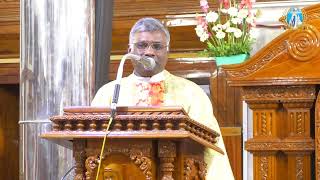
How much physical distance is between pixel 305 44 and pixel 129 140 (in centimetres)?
236

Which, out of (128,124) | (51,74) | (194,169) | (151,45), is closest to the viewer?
(128,124)

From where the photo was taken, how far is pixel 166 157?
7.23 ft

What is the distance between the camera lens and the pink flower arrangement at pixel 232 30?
4.45 m

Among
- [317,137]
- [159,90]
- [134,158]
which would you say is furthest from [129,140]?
[317,137]

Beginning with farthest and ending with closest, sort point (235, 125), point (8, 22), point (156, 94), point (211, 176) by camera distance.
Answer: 1. point (8, 22)
2. point (235, 125)
3. point (156, 94)
4. point (211, 176)

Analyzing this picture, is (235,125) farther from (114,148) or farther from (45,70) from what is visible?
(114,148)

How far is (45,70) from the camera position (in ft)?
9.13

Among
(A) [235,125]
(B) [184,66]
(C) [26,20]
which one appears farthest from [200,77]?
(C) [26,20]

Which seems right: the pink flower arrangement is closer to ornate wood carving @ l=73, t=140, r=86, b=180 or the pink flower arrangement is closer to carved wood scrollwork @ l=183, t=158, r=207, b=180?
carved wood scrollwork @ l=183, t=158, r=207, b=180

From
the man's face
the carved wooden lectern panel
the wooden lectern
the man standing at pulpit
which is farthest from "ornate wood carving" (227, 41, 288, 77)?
the wooden lectern

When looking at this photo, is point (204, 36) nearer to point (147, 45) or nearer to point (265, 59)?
point (265, 59)

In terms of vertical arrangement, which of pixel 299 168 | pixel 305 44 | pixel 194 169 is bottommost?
pixel 299 168

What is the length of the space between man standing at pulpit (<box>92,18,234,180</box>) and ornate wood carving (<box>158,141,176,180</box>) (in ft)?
1.58

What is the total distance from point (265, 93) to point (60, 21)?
1.94 metres
